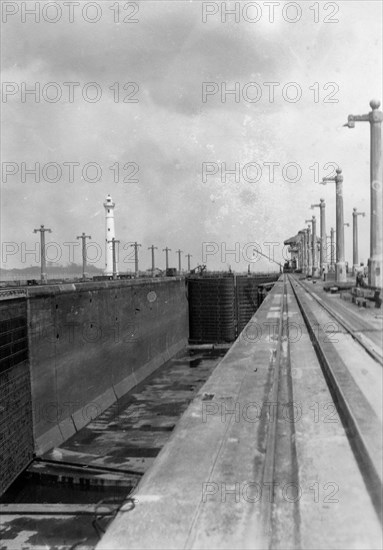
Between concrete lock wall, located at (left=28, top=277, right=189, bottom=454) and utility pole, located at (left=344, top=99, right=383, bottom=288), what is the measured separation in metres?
Answer: 11.4

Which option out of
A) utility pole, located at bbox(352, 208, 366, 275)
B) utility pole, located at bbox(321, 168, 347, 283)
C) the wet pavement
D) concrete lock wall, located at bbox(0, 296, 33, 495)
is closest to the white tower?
utility pole, located at bbox(352, 208, 366, 275)

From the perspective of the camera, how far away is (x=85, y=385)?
21.4 meters

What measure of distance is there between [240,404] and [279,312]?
36.5ft

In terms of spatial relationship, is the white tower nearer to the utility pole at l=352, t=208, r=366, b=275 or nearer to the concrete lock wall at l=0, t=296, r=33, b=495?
the utility pole at l=352, t=208, r=366, b=275

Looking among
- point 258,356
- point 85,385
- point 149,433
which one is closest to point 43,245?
point 85,385

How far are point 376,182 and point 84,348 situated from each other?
13.8 m

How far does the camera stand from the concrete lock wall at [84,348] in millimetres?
17344

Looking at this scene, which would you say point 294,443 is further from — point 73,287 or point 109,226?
point 109,226

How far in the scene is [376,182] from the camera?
47.6 feet

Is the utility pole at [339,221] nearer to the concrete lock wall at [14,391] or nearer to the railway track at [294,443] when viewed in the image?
the concrete lock wall at [14,391]

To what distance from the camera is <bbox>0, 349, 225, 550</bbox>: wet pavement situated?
923cm

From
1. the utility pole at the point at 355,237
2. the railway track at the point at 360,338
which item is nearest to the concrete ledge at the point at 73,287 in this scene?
the railway track at the point at 360,338

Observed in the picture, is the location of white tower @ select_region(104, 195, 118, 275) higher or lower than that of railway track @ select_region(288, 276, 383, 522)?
higher

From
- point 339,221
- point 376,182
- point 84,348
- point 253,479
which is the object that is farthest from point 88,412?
point 253,479
